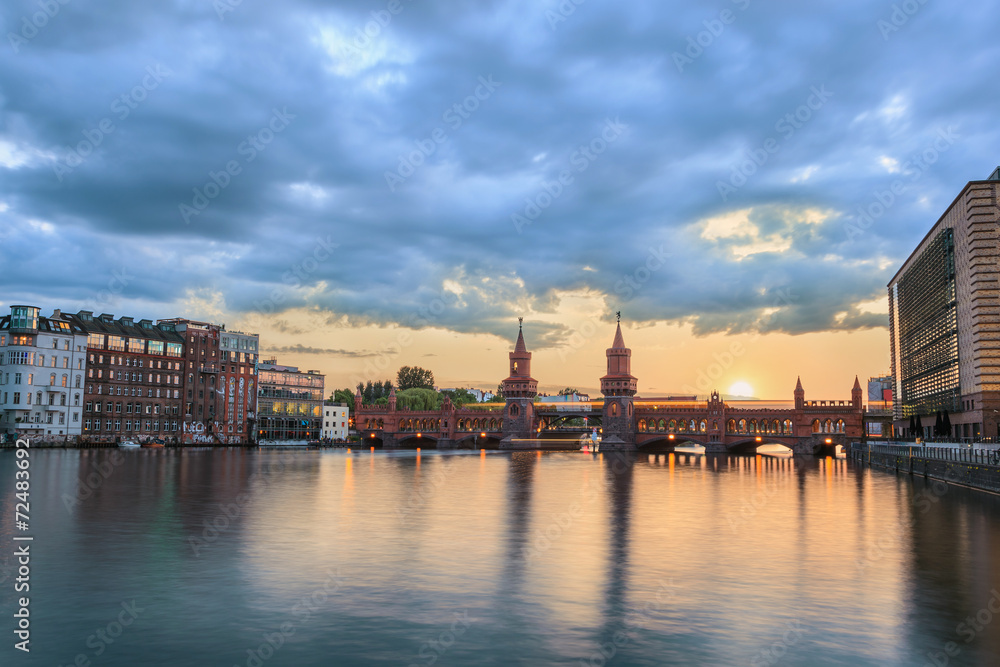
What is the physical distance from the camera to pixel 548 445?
611ft

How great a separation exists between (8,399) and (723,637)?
443 feet

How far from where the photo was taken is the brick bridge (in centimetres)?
14075

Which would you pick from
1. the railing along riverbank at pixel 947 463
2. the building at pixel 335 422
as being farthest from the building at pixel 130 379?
the railing along riverbank at pixel 947 463

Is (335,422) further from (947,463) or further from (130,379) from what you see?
(947,463)

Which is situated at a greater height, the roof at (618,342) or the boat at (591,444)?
the roof at (618,342)

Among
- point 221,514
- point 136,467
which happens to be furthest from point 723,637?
point 136,467

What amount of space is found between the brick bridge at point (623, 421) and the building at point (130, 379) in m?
55.0

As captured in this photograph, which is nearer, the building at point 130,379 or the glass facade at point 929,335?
the glass facade at point 929,335

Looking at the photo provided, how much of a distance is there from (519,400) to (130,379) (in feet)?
277

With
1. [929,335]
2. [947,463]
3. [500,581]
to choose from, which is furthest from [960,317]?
[500,581]

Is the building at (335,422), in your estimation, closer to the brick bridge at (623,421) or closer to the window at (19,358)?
the brick bridge at (623,421)

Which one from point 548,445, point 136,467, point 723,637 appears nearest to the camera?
point 723,637

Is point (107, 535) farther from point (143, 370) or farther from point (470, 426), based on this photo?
point (470, 426)

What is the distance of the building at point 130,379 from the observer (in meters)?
141
